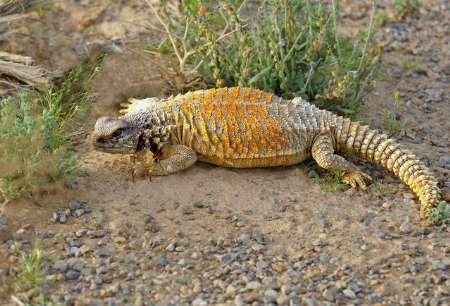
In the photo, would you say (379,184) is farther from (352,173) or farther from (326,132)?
(326,132)

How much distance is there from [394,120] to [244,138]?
2150 millimetres

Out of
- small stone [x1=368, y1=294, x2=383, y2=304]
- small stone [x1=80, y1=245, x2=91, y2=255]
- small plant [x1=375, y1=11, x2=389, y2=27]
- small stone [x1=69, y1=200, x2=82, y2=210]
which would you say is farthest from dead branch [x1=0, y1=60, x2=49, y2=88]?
small plant [x1=375, y1=11, x2=389, y2=27]

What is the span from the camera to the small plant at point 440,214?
6.46 m

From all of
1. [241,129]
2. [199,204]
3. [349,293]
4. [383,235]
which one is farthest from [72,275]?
[383,235]

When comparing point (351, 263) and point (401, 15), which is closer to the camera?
point (351, 263)

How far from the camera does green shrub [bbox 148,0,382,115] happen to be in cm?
769

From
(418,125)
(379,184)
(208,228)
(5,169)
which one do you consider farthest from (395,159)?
(5,169)

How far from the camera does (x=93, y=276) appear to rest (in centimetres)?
551

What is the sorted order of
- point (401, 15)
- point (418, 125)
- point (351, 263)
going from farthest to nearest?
point (401, 15) < point (418, 125) < point (351, 263)

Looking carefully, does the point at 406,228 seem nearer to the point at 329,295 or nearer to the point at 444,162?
the point at 329,295

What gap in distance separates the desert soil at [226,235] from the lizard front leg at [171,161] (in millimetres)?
99

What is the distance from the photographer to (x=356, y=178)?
707 centimetres

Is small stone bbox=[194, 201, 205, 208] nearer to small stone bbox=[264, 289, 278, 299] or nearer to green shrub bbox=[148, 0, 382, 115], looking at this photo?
small stone bbox=[264, 289, 278, 299]

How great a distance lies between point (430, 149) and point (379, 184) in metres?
1.05
